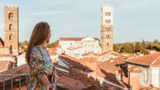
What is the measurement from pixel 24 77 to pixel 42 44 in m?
1.71

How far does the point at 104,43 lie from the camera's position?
69.8m

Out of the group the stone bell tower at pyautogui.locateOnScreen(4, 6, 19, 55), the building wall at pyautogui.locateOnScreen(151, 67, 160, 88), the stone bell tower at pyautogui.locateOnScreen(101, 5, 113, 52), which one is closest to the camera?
the building wall at pyautogui.locateOnScreen(151, 67, 160, 88)

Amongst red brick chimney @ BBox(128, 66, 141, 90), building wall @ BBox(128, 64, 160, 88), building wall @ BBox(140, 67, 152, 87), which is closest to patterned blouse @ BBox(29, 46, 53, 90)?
red brick chimney @ BBox(128, 66, 141, 90)

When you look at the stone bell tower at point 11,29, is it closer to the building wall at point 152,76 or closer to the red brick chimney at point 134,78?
the building wall at point 152,76

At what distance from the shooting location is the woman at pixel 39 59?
6.42 ft

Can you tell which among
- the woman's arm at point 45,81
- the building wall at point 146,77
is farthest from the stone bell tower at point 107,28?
the woman's arm at point 45,81

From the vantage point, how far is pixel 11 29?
44750 mm

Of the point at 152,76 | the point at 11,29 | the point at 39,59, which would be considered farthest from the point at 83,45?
the point at 39,59

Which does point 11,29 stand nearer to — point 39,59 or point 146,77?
point 146,77

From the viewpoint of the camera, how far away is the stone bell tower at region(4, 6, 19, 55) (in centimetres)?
4400

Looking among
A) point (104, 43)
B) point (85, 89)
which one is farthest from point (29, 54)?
point (104, 43)

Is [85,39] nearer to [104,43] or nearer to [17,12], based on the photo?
[104,43]

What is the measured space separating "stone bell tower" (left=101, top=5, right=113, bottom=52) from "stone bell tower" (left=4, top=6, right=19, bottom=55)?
1414 inches

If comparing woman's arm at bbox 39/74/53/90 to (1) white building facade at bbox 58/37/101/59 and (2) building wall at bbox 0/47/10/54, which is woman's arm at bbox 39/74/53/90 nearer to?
(2) building wall at bbox 0/47/10/54
